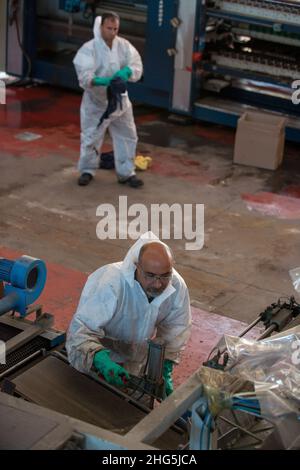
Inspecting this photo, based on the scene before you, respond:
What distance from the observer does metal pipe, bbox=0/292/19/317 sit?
3.57m

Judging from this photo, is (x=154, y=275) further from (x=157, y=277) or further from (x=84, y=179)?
(x=84, y=179)

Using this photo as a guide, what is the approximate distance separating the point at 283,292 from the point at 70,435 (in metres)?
3.63

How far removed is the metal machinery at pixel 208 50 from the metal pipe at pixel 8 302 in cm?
564

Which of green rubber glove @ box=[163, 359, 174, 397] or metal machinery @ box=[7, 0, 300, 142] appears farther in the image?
metal machinery @ box=[7, 0, 300, 142]

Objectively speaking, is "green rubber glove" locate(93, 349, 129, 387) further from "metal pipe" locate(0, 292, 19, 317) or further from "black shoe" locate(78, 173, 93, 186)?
"black shoe" locate(78, 173, 93, 186)

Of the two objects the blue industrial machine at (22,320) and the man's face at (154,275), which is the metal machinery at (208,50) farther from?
the blue industrial machine at (22,320)

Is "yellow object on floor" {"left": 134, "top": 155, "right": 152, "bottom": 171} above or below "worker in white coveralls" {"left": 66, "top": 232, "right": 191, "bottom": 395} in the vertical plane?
below

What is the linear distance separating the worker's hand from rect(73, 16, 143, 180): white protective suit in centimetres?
5

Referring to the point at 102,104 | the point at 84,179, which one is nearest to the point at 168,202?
the point at 84,179

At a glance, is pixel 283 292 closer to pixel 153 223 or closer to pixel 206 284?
pixel 206 284

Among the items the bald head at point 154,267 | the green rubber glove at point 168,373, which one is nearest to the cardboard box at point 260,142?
the green rubber glove at point 168,373

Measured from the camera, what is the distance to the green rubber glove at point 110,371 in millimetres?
3570

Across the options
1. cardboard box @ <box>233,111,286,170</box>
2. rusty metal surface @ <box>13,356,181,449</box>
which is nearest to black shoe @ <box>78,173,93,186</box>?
cardboard box @ <box>233,111,286,170</box>

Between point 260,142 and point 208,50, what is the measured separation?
5.01 ft
